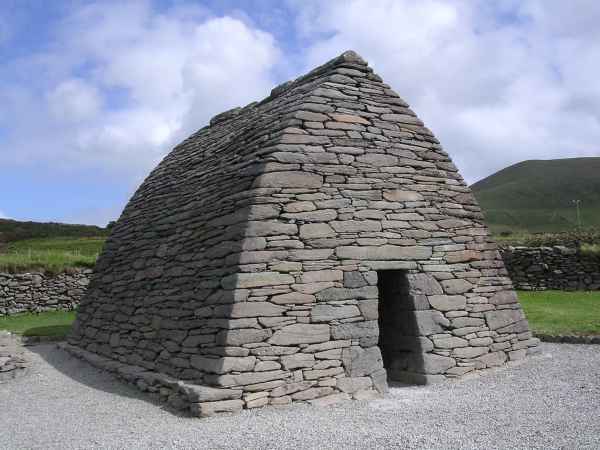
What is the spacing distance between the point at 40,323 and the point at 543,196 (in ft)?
178

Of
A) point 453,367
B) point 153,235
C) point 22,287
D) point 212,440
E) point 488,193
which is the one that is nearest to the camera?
point 212,440

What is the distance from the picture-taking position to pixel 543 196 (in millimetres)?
59281

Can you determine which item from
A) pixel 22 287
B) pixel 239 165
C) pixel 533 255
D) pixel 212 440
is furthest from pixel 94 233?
pixel 212 440

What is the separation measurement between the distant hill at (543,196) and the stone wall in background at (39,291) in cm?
3261

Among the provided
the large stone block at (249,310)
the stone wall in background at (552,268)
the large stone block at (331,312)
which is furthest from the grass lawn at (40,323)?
the stone wall in background at (552,268)

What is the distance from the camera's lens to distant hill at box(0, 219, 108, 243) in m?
40.2

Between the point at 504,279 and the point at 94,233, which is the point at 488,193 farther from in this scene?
the point at 504,279

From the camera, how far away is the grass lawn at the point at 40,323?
14.9 meters

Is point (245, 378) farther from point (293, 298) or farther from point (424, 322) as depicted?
point (424, 322)

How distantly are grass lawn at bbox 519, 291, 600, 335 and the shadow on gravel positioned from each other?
8073mm

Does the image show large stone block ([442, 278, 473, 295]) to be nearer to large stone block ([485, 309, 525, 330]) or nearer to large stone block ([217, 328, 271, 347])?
large stone block ([485, 309, 525, 330])

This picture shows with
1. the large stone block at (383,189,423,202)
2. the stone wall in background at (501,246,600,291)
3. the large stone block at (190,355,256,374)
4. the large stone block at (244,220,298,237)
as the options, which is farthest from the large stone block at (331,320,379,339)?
the stone wall in background at (501,246,600,291)

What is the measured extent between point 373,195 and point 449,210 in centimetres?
153

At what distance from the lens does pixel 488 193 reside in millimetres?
64562
